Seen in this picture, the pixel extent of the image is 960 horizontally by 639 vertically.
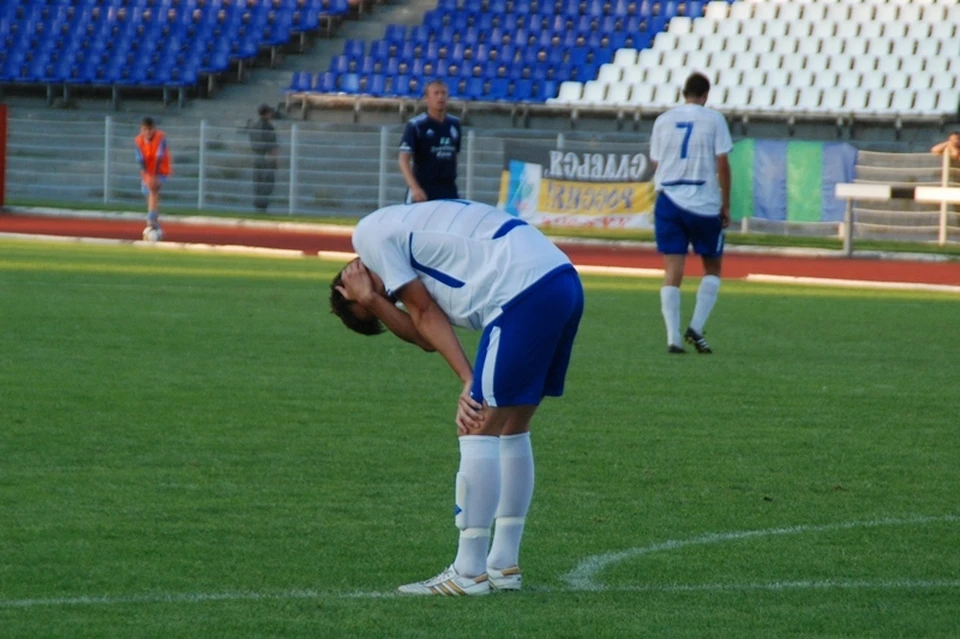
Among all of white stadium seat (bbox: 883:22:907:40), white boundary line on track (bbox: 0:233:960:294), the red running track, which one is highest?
white stadium seat (bbox: 883:22:907:40)

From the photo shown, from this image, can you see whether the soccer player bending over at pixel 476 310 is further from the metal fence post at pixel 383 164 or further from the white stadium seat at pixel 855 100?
the metal fence post at pixel 383 164

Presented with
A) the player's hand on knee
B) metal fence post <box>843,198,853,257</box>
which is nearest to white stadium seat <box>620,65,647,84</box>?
metal fence post <box>843,198,853,257</box>

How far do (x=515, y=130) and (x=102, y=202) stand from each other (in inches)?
342

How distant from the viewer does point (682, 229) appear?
12852mm

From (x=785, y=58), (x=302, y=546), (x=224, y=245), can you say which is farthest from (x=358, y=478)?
(x=785, y=58)

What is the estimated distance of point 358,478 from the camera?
7.52 metres

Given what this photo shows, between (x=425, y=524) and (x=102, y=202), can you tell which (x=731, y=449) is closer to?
(x=425, y=524)

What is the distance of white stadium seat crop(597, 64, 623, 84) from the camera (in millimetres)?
33688

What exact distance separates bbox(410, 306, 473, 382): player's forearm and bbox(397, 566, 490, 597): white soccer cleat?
62 cm

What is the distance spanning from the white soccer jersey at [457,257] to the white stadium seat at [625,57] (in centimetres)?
2880

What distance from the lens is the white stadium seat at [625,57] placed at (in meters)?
33.9

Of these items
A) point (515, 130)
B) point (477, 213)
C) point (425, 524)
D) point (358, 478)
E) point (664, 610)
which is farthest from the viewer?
point (515, 130)

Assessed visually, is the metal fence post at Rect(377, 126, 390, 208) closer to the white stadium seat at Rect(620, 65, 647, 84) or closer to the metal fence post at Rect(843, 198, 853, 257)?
the white stadium seat at Rect(620, 65, 647, 84)

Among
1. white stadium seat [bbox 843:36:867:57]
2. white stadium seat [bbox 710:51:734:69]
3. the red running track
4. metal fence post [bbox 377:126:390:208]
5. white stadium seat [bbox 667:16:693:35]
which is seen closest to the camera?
the red running track
